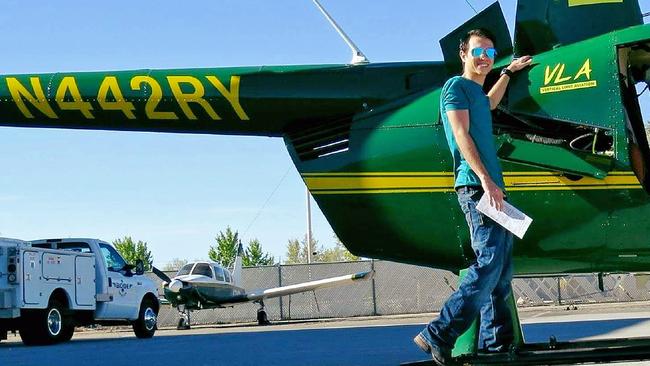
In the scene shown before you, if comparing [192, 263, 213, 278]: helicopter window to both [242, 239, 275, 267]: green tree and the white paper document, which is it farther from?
[242, 239, 275, 267]: green tree

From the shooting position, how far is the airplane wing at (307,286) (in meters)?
22.6

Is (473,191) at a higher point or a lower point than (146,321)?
higher

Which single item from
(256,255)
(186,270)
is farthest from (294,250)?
(186,270)

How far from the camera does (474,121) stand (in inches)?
180

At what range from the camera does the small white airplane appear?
23984 mm

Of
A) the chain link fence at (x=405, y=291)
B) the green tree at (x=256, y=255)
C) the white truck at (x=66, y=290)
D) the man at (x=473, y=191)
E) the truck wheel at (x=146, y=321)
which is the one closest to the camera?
the man at (x=473, y=191)

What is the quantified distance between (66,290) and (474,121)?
1208 cm

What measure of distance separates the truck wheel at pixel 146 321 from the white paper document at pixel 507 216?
14.2m

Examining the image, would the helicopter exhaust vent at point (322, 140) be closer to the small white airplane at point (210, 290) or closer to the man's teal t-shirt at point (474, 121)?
the man's teal t-shirt at point (474, 121)

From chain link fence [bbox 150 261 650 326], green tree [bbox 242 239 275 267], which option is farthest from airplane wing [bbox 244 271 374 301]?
green tree [bbox 242 239 275 267]

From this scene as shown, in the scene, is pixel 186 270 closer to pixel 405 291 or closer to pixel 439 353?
pixel 405 291

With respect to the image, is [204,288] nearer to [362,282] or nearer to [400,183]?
[362,282]

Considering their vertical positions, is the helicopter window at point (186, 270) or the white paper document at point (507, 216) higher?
the helicopter window at point (186, 270)

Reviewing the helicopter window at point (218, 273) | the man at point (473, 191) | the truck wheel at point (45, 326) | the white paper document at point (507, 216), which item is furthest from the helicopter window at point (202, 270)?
the white paper document at point (507, 216)
